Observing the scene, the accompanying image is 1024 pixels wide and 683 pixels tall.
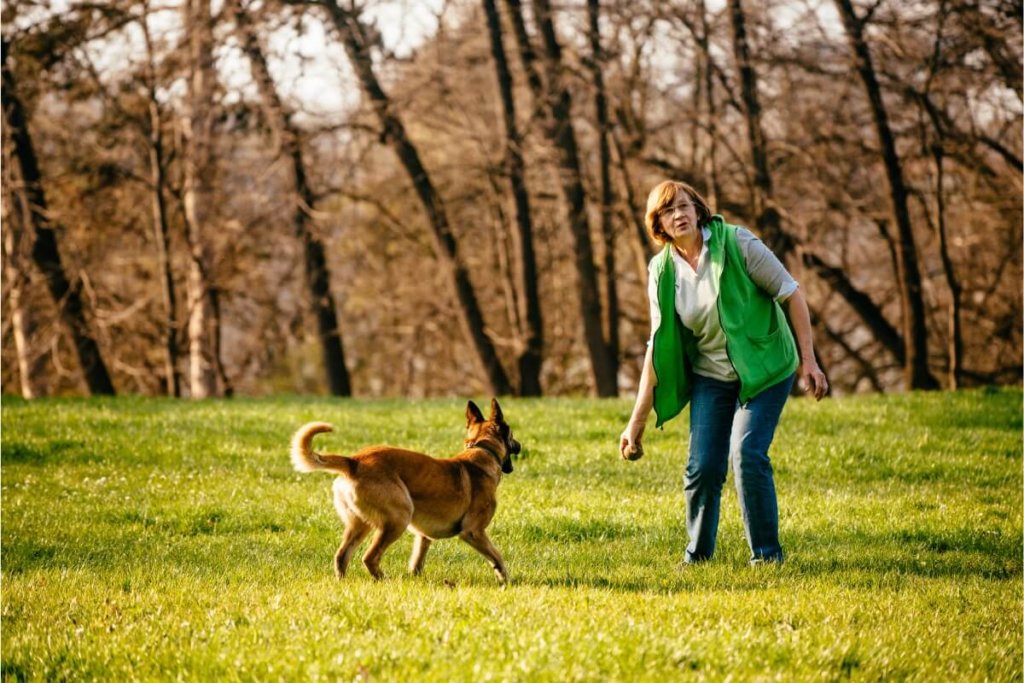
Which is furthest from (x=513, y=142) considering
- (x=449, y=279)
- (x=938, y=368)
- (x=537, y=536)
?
(x=537, y=536)

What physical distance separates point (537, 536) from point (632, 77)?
15210mm

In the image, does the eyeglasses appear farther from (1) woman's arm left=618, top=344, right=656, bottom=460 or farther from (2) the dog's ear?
(2) the dog's ear

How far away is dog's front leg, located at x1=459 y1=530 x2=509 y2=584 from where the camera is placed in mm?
6535

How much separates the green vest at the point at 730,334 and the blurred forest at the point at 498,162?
13635 mm

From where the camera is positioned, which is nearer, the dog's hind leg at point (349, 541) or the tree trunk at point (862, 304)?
the dog's hind leg at point (349, 541)

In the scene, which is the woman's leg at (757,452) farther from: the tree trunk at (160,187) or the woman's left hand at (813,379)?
the tree trunk at (160,187)

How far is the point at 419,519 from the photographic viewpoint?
20.9 feet

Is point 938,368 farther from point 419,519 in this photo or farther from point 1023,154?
point 419,519

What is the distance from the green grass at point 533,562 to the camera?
15.9 ft

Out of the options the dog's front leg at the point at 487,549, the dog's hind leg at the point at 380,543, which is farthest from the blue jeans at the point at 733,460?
the dog's hind leg at the point at 380,543

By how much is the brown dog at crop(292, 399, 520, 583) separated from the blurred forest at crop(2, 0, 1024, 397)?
46.5 ft

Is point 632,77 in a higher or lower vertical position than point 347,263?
higher

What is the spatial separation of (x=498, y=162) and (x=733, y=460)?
51.0ft

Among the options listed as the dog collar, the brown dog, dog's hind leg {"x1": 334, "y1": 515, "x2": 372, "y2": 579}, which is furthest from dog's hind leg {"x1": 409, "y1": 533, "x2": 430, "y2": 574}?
the dog collar
